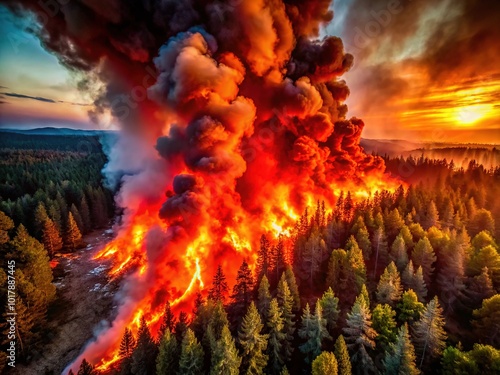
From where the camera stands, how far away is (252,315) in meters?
28.5

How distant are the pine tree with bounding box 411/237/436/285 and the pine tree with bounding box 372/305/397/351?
1577 cm

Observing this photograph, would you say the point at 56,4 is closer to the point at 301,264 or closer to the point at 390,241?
the point at 301,264

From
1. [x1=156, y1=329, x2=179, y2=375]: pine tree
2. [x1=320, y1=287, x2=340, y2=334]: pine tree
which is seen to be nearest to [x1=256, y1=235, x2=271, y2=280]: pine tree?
[x1=320, y1=287, x2=340, y2=334]: pine tree

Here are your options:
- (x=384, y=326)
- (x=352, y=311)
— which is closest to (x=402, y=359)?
(x=384, y=326)

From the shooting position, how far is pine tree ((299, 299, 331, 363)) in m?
30.4

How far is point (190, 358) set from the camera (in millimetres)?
27156

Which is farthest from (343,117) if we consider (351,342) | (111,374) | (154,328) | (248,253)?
(111,374)

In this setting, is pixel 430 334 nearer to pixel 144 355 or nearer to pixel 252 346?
pixel 252 346

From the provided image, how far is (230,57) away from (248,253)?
157 feet

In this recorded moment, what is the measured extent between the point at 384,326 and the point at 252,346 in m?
15.3

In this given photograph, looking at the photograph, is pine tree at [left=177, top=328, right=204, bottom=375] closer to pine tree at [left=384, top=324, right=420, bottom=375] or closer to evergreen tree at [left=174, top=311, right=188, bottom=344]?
evergreen tree at [left=174, top=311, right=188, bottom=344]

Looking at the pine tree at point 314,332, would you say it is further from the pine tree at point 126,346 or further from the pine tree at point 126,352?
the pine tree at point 126,346

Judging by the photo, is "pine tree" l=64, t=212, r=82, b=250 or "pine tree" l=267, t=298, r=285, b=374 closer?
"pine tree" l=267, t=298, r=285, b=374

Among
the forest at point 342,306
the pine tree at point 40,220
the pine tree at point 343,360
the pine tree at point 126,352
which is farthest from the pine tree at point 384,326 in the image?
the pine tree at point 40,220
